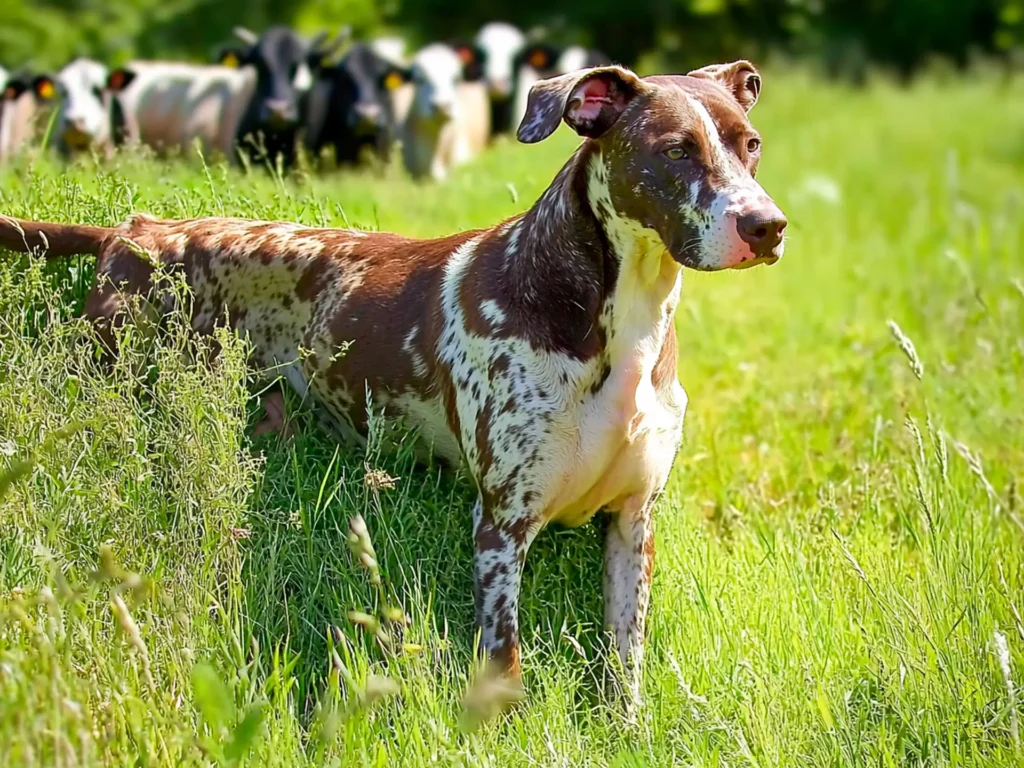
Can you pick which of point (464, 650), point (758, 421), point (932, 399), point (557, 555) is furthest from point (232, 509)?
point (932, 399)

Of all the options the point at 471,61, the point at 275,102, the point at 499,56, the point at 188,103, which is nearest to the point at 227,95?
the point at 188,103

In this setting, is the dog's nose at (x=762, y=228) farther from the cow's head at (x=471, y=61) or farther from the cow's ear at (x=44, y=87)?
the cow's head at (x=471, y=61)

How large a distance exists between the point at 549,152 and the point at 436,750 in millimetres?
7346

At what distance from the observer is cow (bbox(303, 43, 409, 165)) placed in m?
12.5

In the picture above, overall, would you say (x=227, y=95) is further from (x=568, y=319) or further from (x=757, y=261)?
(x=757, y=261)

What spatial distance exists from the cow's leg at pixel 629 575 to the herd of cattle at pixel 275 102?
24.3 feet

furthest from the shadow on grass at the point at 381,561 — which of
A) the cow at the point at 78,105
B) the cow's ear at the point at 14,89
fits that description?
the cow at the point at 78,105

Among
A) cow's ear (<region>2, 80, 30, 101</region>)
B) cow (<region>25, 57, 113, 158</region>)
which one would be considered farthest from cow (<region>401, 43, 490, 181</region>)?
cow's ear (<region>2, 80, 30, 101</region>)

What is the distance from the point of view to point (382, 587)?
4.28 meters

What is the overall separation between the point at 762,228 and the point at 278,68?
932 centimetres

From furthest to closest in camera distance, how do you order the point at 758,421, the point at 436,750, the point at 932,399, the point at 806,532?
the point at 932,399 < the point at 758,421 < the point at 806,532 < the point at 436,750

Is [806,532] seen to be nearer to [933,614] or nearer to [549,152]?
[933,614]

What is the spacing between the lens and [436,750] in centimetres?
357

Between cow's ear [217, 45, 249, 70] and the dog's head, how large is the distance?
9.38 metres
